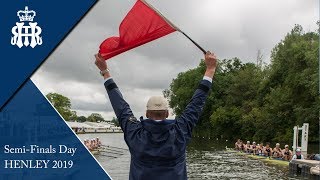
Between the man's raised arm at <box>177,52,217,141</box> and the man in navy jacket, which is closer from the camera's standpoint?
the man in navy jacket

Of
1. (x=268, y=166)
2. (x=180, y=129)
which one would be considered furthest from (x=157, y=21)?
(x=268, y=166)

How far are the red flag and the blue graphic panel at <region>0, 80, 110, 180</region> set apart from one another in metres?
4.60

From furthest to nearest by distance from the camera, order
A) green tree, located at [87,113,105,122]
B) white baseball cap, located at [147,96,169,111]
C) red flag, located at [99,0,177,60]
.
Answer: green tree, located at [87,113,105,122] < red flag, located at [99,0,177,60] < white baseball cap, located at [147,96,169,111]

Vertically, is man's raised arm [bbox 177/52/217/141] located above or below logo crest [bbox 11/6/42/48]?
below

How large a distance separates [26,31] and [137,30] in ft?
15.5

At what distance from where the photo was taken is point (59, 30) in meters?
9.54

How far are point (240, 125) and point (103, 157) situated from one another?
4085 centimetres

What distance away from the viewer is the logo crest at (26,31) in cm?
891

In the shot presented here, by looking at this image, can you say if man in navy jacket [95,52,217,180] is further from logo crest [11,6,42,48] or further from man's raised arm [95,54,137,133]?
logo crest [11,6,42,48]

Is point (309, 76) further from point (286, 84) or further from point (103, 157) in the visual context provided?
point (103, 157)

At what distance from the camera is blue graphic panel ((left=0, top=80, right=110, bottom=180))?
31.4 ft

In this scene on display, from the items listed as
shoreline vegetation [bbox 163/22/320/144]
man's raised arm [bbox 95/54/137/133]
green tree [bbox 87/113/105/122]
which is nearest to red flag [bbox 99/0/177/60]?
man's raised arm [bbox 95/54/137/133]

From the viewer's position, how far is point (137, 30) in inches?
195

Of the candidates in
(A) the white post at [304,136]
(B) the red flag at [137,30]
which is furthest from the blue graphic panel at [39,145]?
(A) the white post at [304,136]
